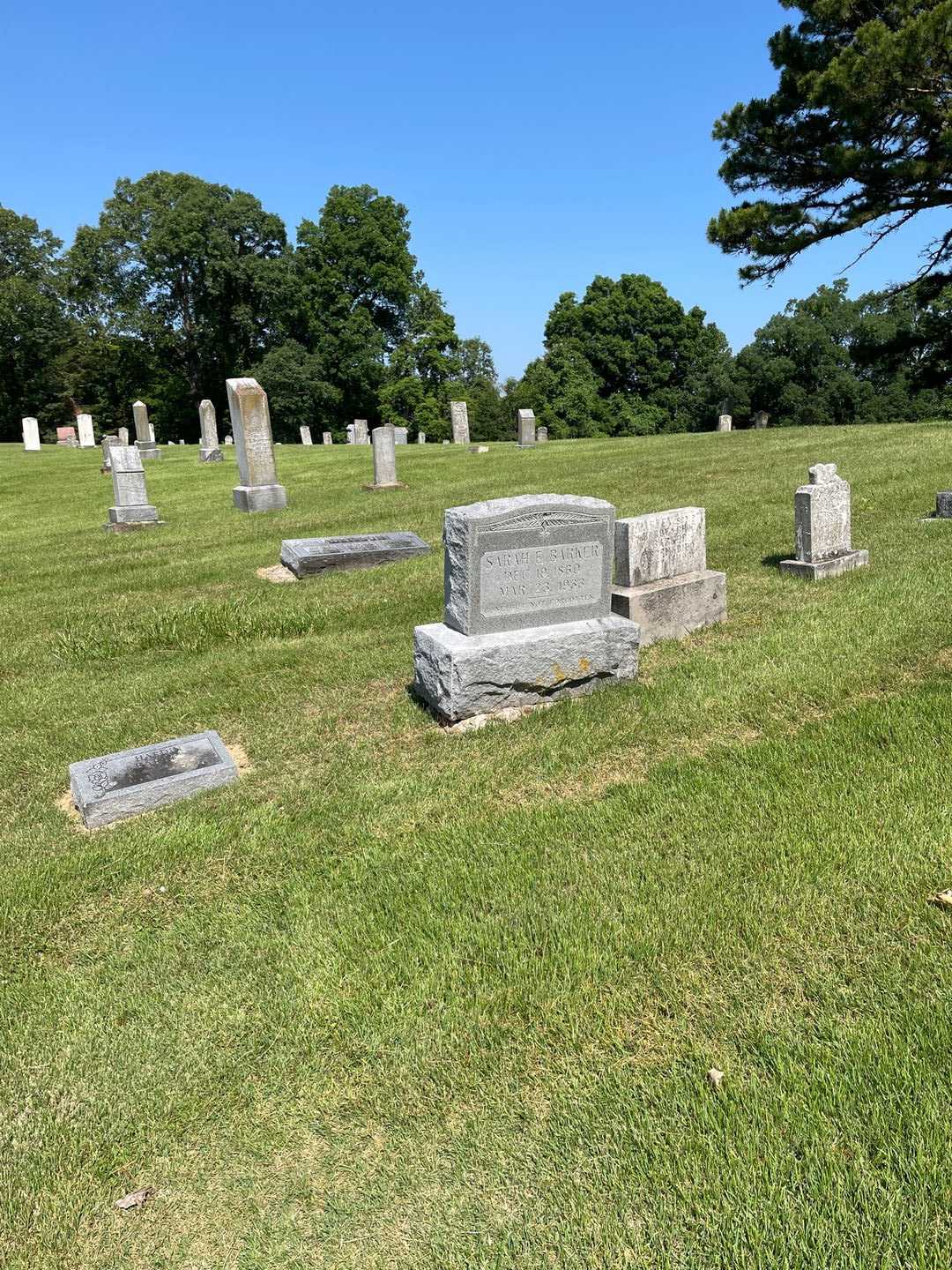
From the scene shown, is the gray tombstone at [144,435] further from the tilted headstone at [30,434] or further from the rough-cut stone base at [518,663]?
the rough-cut stone base at [518,663]

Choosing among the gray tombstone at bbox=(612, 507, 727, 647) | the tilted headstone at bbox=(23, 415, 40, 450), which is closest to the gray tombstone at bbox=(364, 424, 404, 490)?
the gray tombstone at bbox=(612, 507, 727, 647)

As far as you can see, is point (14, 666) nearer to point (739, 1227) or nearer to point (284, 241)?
point (739, 1227)

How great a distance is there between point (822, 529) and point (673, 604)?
7.42 feet

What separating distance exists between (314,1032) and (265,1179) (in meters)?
0.54

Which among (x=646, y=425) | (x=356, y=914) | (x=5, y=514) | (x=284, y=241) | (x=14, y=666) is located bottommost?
(x=356, y=914)

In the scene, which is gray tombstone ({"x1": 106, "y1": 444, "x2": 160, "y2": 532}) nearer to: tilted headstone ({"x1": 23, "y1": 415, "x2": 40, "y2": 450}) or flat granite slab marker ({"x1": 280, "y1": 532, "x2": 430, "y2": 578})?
flat granite slab marker ({"x1": 280, "y1": 532, "x2": 430, "y2": 578})

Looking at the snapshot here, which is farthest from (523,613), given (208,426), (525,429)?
(208,426)

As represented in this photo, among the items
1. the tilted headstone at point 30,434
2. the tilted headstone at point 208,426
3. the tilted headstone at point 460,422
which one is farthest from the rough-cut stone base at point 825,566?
the tilted headstone at point 30,434

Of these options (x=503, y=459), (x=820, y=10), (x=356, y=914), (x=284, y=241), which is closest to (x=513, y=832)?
(x=356, y=914)

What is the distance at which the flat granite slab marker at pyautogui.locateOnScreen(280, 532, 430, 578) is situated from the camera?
984 cm

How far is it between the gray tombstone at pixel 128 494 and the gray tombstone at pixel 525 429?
14.3 meters

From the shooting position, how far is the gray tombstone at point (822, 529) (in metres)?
7.84

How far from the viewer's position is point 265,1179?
240 cm

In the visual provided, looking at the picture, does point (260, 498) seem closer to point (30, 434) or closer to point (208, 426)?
point (208, 426)
